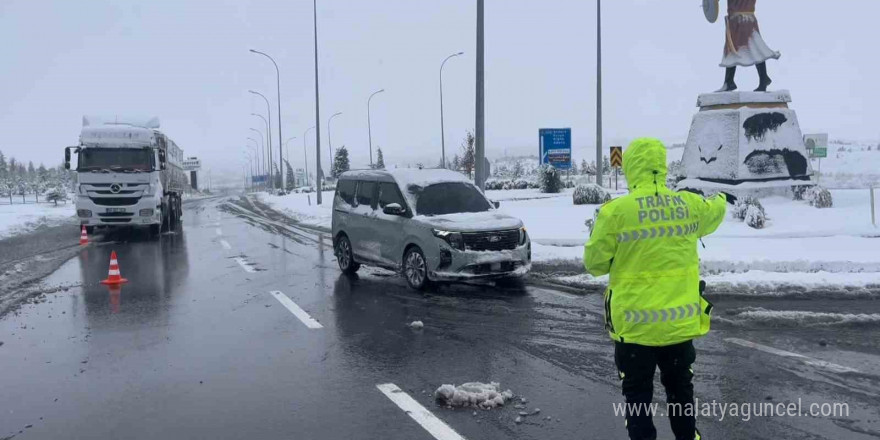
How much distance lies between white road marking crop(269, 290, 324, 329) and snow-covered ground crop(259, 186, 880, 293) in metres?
4.35

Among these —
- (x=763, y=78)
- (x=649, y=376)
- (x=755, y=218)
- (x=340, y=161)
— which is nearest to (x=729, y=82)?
(x=763, y=78)

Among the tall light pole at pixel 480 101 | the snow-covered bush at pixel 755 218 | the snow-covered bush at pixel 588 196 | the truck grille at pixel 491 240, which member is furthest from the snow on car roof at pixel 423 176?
the snow-covered bush at pixel 588 196

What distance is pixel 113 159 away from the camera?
2080 centimetres

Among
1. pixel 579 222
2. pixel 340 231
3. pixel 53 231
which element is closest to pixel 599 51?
pixel 579 222

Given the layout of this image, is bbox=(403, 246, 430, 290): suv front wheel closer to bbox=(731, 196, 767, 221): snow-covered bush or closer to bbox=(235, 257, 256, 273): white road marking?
bbox=(235, 257, 256, 273): white road marking

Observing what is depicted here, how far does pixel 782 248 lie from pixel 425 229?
728 cm

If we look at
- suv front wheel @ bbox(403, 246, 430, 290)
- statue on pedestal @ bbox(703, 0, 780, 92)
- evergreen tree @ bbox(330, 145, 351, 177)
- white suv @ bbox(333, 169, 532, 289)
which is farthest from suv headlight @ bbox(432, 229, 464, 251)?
evergreen tree @ bbox(330, 145, 351, 177)

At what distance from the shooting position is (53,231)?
984 inches

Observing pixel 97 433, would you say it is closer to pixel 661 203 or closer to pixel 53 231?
pixel 661 203

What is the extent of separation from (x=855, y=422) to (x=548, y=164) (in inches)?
1417

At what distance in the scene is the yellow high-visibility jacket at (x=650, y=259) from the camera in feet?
11.8

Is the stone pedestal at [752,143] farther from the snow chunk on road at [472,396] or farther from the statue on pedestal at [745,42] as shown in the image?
the snow chunk on road at [472,396]

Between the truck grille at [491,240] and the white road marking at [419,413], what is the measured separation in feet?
Result: 15.3

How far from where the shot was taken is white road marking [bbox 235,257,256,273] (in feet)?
44.1
